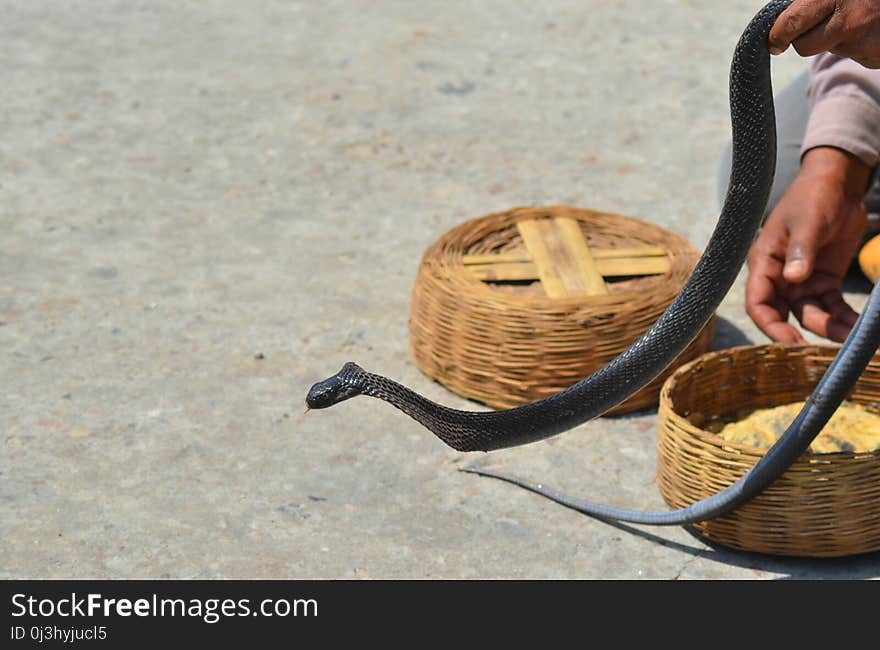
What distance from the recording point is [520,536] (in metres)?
2.40

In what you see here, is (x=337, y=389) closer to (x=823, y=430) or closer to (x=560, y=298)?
(x=560, y=298)

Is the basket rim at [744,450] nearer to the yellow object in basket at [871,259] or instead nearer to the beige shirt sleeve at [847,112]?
the beige shirt sleeve at [847,112]

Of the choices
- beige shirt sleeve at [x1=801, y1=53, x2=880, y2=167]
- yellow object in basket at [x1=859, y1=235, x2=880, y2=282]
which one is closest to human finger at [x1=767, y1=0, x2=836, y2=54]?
beige shirt sleeve at [x1=801, y1=53, x2=880, y2=167]

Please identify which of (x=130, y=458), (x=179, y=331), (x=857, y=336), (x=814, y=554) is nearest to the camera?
(x=857, y=336)

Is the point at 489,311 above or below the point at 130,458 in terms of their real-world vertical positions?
above

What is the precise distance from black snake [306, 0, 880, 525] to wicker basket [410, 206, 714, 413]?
0.48m

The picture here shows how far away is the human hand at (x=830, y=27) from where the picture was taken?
1.94 meters

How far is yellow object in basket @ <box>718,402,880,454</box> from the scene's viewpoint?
2.44m

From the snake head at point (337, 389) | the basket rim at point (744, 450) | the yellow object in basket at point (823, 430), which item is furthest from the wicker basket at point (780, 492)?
the snake head at point (337, 389)

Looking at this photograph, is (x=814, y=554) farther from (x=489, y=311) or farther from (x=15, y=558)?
(x=15, y=558)

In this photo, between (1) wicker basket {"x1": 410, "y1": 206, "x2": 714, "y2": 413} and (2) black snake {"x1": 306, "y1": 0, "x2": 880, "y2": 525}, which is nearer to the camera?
(2) black snake {"x1": 306, "y1": 0, "x2": 880, "y2": 525}

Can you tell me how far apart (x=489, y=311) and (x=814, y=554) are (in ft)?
2.58

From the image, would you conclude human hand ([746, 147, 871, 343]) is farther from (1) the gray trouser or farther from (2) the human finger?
(2) the human finger
